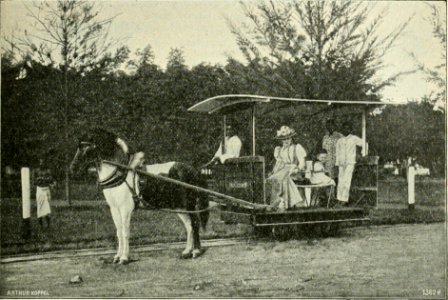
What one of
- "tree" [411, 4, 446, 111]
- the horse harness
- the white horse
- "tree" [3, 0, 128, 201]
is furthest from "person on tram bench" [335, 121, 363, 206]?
"tree" [3, 0, 128, 201]

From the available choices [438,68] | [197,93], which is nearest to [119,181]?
[197,93]

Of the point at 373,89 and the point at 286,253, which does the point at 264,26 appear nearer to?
the point at 373,89

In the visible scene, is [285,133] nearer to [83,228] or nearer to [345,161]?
[345,161]

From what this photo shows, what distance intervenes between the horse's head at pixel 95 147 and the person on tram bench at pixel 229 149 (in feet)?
4.80

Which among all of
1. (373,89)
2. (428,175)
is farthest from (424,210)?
(373,89)

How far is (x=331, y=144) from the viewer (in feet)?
25.1

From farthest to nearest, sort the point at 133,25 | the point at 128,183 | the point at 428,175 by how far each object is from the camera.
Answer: the point at 428,175, the point at 133,25, the point at 128,183

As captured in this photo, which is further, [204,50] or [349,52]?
[349,52]

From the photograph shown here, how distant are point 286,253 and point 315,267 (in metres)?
0.49

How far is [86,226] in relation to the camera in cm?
659

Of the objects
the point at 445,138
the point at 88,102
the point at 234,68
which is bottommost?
the point at 445,138

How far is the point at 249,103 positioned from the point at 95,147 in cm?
193

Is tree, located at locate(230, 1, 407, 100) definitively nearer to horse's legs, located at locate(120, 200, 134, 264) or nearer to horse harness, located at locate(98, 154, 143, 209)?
horse harness, located at locate(98, 154, 143, 209)

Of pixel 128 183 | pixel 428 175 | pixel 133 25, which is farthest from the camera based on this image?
pixel 428 175
